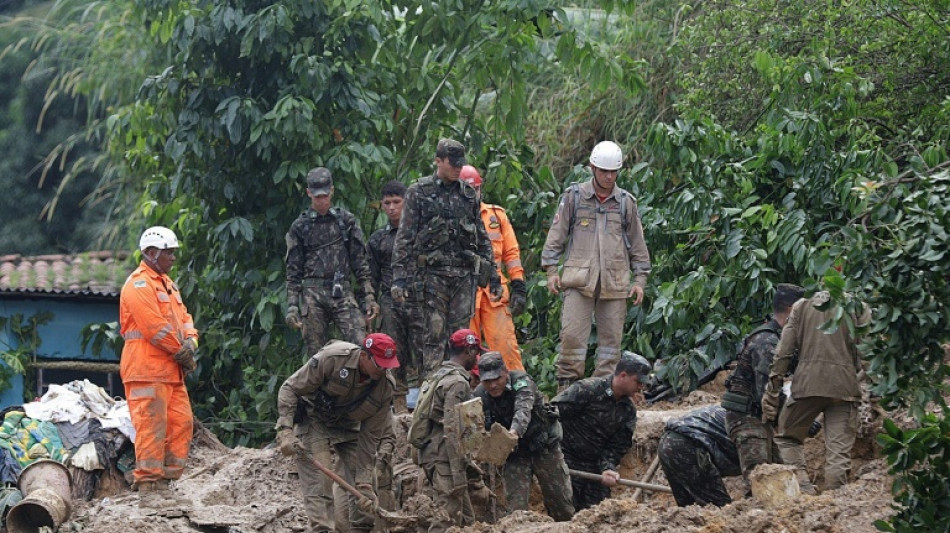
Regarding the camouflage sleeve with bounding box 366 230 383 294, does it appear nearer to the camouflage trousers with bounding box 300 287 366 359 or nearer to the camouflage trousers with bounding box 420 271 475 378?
the camouflage trousers with bounding box 300 287 366 359

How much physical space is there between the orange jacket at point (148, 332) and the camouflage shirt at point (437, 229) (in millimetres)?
1948

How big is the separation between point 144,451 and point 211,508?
111 cm

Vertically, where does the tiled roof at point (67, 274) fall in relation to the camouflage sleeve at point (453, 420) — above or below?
below

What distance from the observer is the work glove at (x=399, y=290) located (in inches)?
446

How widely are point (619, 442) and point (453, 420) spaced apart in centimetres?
160

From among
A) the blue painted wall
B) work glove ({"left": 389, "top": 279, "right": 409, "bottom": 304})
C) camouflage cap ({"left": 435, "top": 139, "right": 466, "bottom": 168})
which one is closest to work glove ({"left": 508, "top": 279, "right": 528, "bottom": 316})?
work glove ({"left": 389, "top": 279, "right": 409, "bottom": 304})

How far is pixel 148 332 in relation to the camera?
10.4 meters

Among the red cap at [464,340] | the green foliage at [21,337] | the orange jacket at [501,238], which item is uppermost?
the orange jacket at [501,238]

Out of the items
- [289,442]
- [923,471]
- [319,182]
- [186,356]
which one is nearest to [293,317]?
[319,182]

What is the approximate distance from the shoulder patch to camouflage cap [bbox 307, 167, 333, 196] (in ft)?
9.57

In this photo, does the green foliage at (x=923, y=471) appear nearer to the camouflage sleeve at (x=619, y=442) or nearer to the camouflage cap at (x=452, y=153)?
the camouflage sleeve at (x=619, y=442)

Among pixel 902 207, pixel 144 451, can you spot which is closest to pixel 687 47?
pixel 144 451

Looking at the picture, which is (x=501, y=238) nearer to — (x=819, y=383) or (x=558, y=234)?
(x=558, y=234)

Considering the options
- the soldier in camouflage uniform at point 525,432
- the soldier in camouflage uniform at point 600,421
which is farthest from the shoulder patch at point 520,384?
the soldier in camouflage uniform at point 600,421
